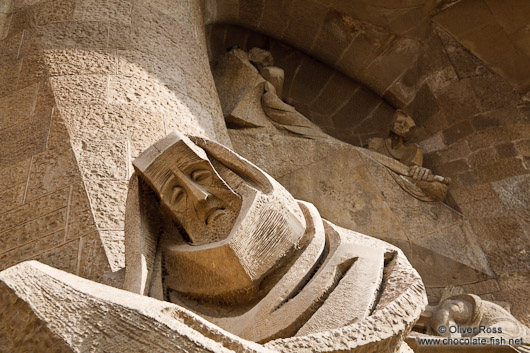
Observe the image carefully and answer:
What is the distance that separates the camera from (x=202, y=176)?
2.00 metres

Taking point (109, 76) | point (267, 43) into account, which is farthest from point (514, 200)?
point (109, 76)

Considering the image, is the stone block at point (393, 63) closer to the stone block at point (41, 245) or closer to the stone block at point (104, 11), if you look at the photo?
the stone block at point (104, 11)

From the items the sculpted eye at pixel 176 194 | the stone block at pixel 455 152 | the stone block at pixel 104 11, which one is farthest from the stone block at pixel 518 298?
the stone block at pixel 104 11

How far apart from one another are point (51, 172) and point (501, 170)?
3222mm

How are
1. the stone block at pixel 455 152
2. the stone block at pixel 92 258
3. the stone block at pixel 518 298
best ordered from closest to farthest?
the stone block at pixel 92 258 → the stone block at pixel 518 298 → the stone block at pixel 455 152

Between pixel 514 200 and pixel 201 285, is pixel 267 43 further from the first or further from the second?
pixel 201 285

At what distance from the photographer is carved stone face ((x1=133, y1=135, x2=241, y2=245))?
6.43 feet

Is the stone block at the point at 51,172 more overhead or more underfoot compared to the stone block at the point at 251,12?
more underfoot

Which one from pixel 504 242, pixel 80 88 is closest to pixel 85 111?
pixel 80 88

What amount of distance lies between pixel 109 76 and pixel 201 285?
150 cm

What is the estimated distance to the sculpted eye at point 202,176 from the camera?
6.55ft

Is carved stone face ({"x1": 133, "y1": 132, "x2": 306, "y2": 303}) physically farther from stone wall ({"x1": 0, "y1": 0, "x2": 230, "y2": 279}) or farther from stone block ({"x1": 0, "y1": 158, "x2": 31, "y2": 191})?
stone block ({"x1": 0, "y1": 158, "x2": 31, "y2": 191})

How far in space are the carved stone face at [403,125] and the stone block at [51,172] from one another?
2.88 metres

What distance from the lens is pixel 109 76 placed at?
301cm
